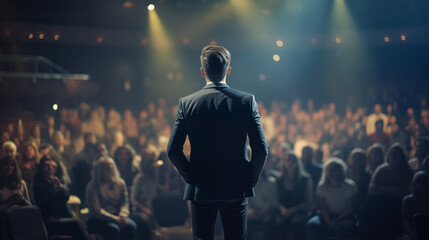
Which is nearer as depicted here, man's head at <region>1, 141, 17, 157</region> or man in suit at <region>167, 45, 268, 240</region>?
man in suit at <region>167, 45, 268, 240</region>

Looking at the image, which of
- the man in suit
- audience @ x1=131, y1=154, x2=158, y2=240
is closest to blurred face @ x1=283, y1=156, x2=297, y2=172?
audience @ x1=131, y1=154, x2=158, y2=240

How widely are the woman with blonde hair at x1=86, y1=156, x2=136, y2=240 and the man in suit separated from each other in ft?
9.88

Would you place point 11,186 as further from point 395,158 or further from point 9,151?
point 395,158

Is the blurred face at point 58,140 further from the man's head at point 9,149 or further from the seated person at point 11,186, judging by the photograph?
the seated person at point 11,186

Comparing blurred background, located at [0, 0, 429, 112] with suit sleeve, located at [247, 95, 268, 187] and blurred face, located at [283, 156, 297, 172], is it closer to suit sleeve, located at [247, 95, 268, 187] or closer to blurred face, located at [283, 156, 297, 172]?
blurred face, located at [283, 156, 297, 172]

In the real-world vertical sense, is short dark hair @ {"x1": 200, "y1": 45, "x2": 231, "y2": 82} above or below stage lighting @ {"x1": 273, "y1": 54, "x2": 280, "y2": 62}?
below

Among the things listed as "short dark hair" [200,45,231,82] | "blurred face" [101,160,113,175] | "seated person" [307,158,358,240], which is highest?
"short dark hair" [200,45,231,82]

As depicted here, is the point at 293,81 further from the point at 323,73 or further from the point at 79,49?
the point at 79,49

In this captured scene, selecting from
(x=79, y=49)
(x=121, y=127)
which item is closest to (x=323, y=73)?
(x=121, y=127)

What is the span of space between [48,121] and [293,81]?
188 inches

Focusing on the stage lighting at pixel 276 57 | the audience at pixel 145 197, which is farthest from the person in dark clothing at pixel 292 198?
the stage lighting at pixel 276 57

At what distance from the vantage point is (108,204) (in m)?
4.72

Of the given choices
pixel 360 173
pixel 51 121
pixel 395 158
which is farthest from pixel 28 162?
pixel 395 158

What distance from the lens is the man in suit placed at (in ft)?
5.95
